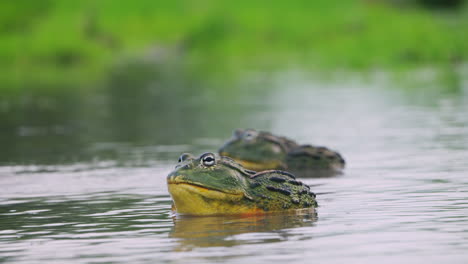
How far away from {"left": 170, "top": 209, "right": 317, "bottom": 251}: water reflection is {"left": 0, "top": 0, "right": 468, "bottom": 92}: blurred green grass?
35.0 metres

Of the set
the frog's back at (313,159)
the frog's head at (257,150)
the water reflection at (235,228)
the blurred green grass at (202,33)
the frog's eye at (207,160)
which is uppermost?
the blurred green grass at (202,33)

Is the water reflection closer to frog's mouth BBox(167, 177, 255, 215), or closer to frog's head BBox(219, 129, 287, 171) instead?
frog's mouth BBox(167, 177, 255, 215)

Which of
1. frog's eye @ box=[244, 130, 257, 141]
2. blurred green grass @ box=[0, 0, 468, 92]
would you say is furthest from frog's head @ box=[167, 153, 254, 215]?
blurred green grass @ box=[0, 0, 468, 92]

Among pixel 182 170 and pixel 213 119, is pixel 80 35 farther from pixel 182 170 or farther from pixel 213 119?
pixel 182 170

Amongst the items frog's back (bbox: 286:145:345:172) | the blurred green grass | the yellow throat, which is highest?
the blurred green grass

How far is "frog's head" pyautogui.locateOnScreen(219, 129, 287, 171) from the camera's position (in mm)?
18141

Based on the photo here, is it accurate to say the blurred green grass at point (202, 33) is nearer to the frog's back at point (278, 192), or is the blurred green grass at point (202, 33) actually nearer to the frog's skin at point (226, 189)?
the frog's back at point (278, 192)

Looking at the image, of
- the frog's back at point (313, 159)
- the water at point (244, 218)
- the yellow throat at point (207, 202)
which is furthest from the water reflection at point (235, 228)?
the frog's back at point (313, 159)

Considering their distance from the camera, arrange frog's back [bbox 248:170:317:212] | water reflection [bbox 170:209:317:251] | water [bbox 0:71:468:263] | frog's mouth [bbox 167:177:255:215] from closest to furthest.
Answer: water [bbox 0:71:468:263], water reflection [bbox 170:209:317:251], frog's mouth [bbox 167:177:255:215], frog's back [bbox 248:170:317:212]

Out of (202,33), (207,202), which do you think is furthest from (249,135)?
(202,33)

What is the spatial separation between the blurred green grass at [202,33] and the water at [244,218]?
21.2 m

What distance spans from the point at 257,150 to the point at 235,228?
6.74 meters

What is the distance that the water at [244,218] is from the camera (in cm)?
1024

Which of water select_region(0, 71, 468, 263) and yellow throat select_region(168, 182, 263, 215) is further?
yellow throat select_region(168, 182, 263, 215)
